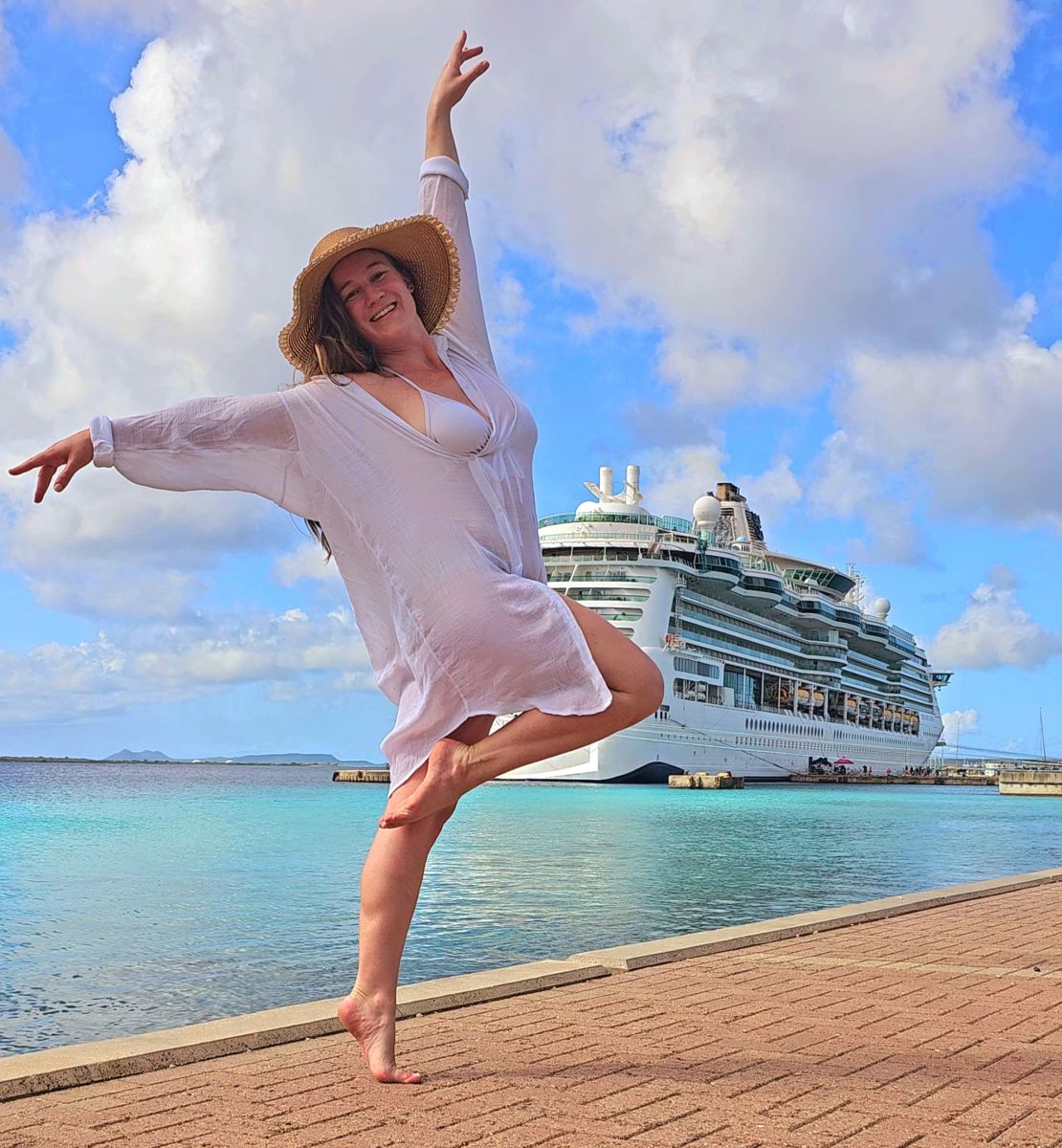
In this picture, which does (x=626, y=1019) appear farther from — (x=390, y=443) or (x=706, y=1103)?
(x=390, y=443)

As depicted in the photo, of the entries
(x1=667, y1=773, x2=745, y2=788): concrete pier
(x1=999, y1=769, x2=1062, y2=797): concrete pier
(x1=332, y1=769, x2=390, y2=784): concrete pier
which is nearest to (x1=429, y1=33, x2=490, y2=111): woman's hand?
(x1=667, y1=773, x2=745, y2=788): concrete pier

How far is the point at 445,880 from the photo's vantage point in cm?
1424

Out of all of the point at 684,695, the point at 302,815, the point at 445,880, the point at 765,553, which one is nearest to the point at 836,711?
the point at 765,553

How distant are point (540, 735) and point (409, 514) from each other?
575 millimetres

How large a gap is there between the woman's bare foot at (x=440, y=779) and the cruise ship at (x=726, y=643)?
29.9 meters

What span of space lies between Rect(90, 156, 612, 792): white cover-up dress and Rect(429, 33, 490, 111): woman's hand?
90 centimetres

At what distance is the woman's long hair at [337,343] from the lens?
310 centimetres

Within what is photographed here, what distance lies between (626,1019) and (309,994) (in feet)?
11.1

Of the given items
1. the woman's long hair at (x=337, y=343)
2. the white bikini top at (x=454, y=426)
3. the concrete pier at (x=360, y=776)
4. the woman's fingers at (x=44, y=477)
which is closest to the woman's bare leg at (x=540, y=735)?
the white bikini top at (x=454, y=426)

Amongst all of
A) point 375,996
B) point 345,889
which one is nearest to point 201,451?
point 375,996

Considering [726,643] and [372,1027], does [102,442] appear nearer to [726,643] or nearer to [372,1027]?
[372,1027]

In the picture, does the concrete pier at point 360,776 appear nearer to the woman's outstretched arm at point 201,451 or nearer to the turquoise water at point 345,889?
the turquoise water at point 345,889

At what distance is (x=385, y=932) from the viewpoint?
306cm

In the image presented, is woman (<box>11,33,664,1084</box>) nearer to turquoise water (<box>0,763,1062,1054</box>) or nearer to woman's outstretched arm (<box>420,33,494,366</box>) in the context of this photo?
woman's outstretched arm (<box>420,33,494,366</box>)
